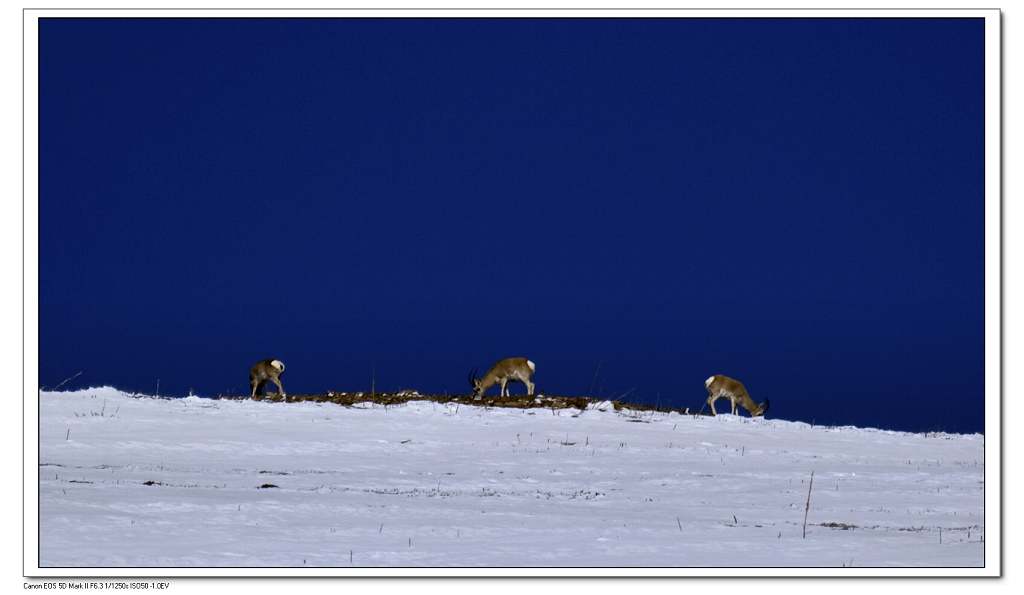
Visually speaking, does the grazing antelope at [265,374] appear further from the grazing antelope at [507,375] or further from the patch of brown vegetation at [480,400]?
the grazing antelope at [507,375]

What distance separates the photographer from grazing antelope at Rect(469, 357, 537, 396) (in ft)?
76.6

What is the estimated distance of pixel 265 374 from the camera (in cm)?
2325

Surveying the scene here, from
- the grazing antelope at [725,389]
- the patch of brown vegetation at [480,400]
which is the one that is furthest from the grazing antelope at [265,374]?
the grazing antelope at [725,389]

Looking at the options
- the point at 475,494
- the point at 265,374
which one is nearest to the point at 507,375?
the point at 265,374

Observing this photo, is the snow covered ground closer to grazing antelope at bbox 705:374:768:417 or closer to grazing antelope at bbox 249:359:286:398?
grazing antelope at bbox 249:359:286:398

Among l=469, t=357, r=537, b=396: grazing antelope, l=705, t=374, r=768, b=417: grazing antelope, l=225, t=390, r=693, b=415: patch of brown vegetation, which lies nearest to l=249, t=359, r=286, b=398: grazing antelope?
l=225, t=390, r=693, b=415: patch of brown vegetation

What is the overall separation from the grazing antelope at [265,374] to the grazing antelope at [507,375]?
4.74 m

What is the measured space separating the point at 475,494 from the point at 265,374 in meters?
15.2
